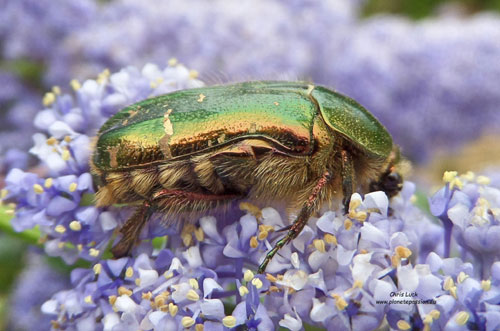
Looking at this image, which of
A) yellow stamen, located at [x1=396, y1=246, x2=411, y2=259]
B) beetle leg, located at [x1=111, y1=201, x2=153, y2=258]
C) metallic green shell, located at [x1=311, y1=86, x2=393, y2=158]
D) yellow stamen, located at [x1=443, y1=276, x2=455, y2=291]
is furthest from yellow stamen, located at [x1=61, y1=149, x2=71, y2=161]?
yellow stamen, located at [x1=443, y1=276, x2=455, y2=291]

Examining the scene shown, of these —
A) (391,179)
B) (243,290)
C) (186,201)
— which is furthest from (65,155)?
(391,179)

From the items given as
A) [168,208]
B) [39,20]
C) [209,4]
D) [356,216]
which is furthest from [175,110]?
[209,4]

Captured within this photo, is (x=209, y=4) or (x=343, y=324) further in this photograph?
(x=209, y=4)

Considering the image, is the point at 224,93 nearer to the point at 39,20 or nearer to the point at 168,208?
the point at 168,208

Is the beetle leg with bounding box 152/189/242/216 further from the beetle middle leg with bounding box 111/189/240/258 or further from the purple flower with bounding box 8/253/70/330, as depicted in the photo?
the purple flower with bounding box 8/253/70/330

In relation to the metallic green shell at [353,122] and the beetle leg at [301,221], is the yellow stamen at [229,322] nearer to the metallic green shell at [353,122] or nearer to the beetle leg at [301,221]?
the beetle leg at [301,221]

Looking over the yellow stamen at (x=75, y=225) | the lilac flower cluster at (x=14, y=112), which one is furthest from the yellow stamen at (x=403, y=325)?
the lilac flower cluster at (x=14, y=112)
